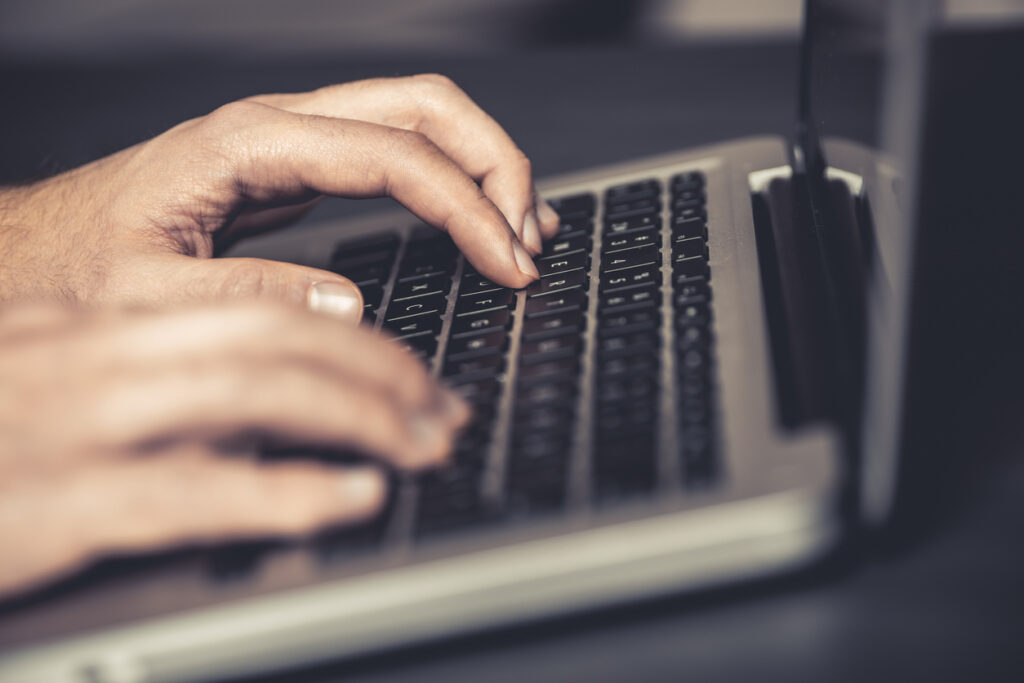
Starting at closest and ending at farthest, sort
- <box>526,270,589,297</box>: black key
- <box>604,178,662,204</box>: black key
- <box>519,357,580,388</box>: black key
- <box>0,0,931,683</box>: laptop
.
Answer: <box>0,0,931,683</box>: laptop < <box>519,357,580,388</box>: black key < <box>526,270,589,297</box>: black key < <box>604,178,662,204</box>: black key

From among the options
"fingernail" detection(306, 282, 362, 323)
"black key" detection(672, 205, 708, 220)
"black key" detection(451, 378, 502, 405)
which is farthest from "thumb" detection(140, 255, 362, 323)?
"black key" detection(672, 205, 708, 220)

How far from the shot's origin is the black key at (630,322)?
437mm

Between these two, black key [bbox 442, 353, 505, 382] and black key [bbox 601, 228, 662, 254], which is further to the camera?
black key [bbox 601, 228, 662, 254]

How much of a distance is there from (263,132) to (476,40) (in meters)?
1.25

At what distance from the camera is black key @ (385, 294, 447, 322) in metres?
0.54

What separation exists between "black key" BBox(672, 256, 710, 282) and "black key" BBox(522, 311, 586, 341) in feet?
0.19

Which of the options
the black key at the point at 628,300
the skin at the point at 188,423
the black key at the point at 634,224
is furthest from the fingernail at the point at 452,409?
the black key at the point at 634,224

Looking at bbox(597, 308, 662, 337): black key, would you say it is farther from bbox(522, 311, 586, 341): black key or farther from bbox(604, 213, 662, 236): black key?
bbox(604, 213, 662, 236): black key

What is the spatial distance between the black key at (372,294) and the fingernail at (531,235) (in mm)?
100

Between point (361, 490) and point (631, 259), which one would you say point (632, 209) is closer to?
point (631, 259)

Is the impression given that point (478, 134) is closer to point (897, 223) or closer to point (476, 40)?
point (897, 223)

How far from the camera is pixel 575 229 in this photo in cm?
60

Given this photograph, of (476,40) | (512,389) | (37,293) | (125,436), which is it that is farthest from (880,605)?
(476,40)

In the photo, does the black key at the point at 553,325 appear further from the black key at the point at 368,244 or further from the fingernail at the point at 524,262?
the black key at the point at 368,244
